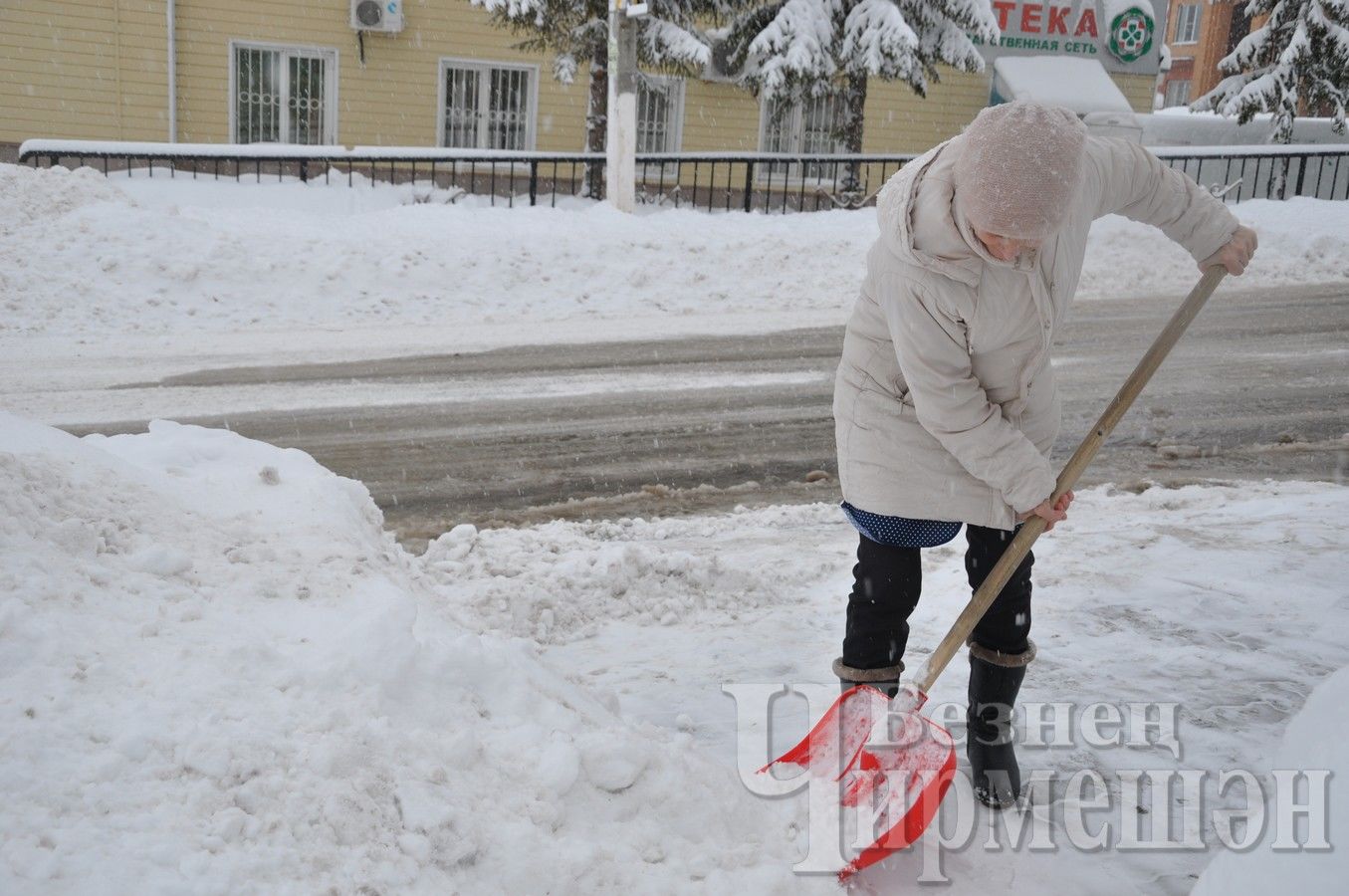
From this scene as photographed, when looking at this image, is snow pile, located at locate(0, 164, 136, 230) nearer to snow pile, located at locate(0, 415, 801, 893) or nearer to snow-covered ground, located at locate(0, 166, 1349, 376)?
snow-covered ground, located at locate(0, 166, 1349, 376)

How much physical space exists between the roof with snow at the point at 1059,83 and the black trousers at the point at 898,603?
20.1 metres

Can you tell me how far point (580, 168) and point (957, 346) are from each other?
18.7 meters

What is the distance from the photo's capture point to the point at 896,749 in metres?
2.80

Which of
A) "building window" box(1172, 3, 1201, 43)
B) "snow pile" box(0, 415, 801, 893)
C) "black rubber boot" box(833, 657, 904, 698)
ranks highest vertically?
"building window" box(1172, 3, 1201, 43)

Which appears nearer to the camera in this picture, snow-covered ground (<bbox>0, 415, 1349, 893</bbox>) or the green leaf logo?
snow-covered ground (<bbox>0, 415, 1349, 893</bbox>)

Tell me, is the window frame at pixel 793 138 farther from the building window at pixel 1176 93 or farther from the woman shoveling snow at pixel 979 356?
the building window at pixel 1176 93

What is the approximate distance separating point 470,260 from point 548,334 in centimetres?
203

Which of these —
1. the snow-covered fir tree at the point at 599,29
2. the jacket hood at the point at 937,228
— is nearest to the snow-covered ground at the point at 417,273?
the snow-covered fir tree at the point at 599,29

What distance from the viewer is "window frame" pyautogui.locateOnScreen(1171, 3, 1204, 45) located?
4738cm

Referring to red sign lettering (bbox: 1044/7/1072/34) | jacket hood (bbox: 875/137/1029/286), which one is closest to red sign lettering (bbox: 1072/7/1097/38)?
red sign lettering (bbox: 1044/7/1072/34)

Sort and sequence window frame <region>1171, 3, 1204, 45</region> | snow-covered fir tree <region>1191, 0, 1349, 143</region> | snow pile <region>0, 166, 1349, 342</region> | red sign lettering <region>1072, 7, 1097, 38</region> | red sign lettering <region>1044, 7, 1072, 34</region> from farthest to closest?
window frame <region>1171, 3, 1204, 45</region>, red sign lettering <region>1072, 7, 1097, 38</region>, red sign lettering <region>1044, 7, 1072, 34</region>, snow-covered fir tree <region>1191, 0, 1349, 143</region>, snow pile <region>0, 166, 1349, 342</region>

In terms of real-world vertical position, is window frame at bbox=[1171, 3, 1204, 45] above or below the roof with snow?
above

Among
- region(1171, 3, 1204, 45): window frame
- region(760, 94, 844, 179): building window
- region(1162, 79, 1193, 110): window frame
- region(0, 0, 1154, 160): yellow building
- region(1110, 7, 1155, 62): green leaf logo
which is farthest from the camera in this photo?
region(1162, 79, 1193, 110): window frame

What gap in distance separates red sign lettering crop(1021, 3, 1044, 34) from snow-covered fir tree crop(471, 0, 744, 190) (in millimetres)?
7923
